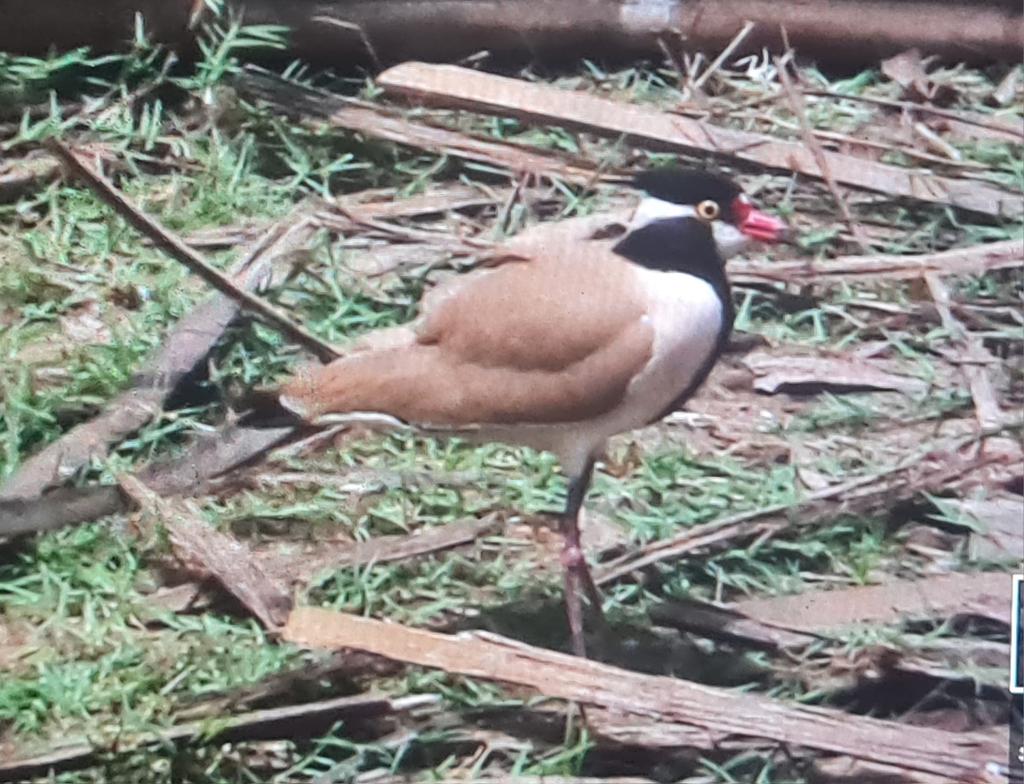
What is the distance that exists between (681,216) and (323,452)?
10.2 inches

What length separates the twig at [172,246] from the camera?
88 cm

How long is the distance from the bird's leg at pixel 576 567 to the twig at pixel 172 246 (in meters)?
0.19

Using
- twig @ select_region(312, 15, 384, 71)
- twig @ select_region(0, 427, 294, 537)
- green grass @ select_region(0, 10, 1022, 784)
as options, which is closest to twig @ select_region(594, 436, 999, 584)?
green grass @ select_region(0, 10, 1022, 784)

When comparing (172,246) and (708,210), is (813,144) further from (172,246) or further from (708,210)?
(172,246)

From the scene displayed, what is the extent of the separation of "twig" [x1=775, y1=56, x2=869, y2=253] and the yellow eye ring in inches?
3.4

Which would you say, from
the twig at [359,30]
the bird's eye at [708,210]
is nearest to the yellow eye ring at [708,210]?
the bird's eye at [708,210]

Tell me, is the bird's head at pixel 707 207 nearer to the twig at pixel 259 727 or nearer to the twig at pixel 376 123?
the twig at pixel 376 123

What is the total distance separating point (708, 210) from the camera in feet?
2.86

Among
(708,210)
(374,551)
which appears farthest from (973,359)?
(374,551)

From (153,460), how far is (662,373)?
0.31 meters

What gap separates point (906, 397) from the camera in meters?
0.90

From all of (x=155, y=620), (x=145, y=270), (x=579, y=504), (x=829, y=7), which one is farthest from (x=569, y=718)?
(x=829, y=7)

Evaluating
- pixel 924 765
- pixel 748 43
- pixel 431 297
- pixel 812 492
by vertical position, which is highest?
pixel 748 43

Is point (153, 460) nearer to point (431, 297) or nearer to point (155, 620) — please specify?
point (155, 620)
